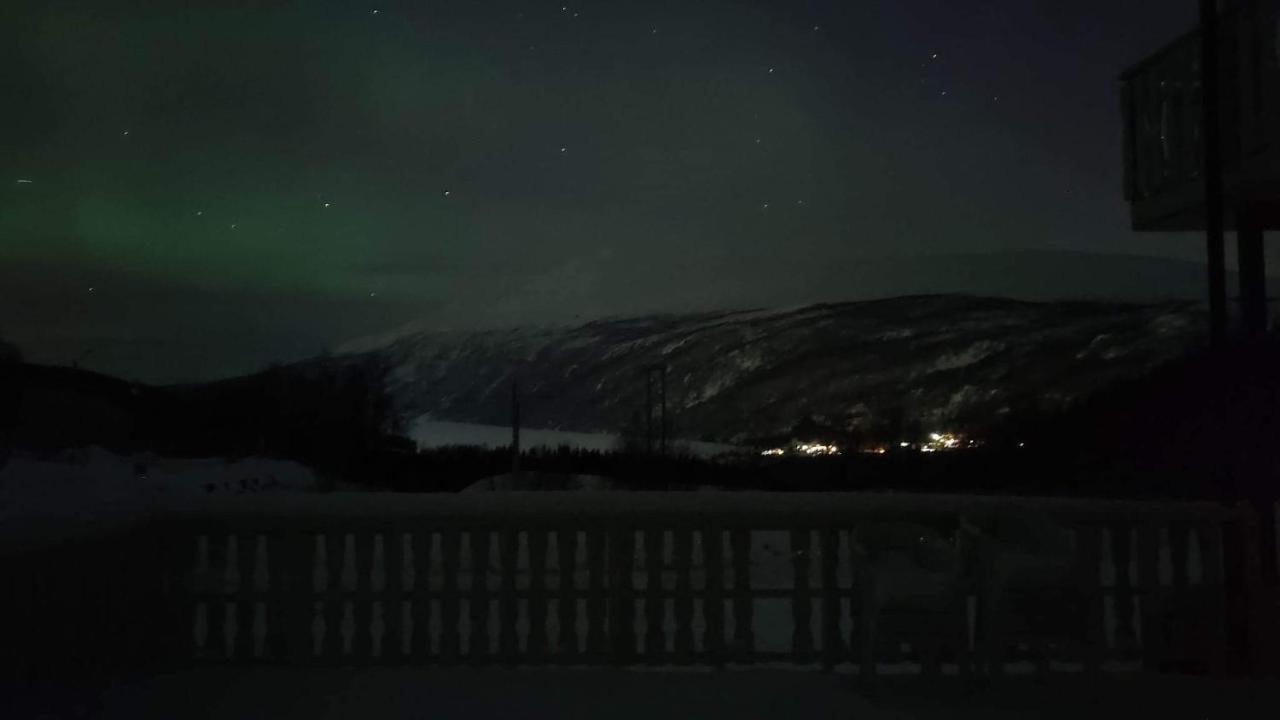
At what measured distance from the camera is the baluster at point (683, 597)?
5.67m

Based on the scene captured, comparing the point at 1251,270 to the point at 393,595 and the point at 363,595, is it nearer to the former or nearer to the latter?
the point at 393,595

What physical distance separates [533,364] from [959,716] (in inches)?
371

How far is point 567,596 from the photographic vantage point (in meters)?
5.66

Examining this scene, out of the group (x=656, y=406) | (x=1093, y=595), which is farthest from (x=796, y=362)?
(x=1093, y=595)

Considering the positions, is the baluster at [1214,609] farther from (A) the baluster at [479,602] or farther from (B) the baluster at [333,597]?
(B) the baluster at [333,597]

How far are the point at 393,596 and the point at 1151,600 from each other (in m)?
4.14

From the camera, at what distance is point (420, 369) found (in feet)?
48.1

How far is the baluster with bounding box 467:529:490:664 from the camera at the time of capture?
18.7 ft

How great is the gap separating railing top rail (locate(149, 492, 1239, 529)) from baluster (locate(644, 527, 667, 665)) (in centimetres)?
15

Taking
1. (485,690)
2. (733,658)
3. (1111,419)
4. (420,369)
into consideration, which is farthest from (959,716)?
(1111,419)

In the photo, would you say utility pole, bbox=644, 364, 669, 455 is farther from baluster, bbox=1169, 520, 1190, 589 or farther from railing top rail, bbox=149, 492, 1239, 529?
baluster, bbox=1169, 520, 1190, 589

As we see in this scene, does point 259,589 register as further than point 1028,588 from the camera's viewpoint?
Yes

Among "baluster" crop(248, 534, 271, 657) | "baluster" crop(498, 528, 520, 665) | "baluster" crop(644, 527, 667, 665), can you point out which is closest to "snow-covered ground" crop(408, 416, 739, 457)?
"baluster" crop(248, 534, 271, 657)

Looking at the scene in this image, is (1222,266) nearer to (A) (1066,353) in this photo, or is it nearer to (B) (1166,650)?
(B) (1166,650)
